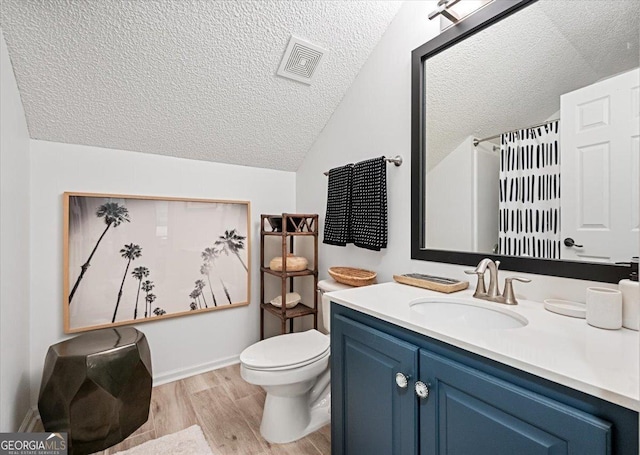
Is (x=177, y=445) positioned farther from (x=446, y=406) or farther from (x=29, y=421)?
(x=446, y=406)

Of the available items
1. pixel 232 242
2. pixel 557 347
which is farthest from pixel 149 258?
pixel 557 347

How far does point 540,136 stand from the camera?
44.7 inches

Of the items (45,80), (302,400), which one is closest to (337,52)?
(45,80)

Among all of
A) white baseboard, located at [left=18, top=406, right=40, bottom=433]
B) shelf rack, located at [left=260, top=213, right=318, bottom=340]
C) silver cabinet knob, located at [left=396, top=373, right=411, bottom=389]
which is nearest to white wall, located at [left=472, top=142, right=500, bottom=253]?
silver cabinet knob, located at [left=396, top=373, right=411, bottom=389]

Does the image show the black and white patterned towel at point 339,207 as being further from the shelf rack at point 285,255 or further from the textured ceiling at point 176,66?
the textured ceiling at point 176,66

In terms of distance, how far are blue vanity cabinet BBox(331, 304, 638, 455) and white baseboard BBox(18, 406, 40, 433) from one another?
5.12ft

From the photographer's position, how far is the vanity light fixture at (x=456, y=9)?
4.34 ft

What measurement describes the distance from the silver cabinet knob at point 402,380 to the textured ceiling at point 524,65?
1.03m

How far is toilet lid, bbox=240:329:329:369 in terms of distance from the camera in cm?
146

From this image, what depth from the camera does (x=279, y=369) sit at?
145cm

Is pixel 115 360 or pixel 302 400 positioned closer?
pixel 115 360

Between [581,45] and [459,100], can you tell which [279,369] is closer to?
[459,100]

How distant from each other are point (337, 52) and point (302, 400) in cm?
201

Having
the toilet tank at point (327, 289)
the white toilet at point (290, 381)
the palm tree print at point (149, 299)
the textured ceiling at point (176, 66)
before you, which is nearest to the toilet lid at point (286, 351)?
the white toilet at point (290, 381)
